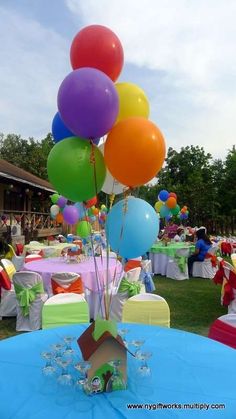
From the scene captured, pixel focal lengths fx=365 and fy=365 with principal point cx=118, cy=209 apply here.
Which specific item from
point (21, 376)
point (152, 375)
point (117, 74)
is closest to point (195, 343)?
point (152, 375)

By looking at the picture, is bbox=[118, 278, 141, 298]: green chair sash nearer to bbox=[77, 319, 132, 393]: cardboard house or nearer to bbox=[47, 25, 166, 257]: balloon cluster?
bbox=[47, 25, 166, 257]: balloon cluster

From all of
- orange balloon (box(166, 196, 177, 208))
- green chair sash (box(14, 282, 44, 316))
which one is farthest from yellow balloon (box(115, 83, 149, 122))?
orange balloon (box(166, 196, 177, 208))

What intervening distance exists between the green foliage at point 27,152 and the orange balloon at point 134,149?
27779 millimetres

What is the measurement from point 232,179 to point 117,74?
2851 centimetres

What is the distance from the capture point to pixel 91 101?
2.51 metres

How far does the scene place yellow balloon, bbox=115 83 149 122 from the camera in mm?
2895

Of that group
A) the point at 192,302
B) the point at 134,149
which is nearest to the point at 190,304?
the point at 192,302

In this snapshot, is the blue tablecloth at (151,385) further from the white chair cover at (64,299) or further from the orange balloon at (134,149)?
the orange balloon at (134,149)

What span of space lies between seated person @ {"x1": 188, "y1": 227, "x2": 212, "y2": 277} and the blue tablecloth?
8.25 metres

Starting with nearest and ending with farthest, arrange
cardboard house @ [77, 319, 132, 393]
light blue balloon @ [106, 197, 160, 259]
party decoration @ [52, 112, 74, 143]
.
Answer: cardboard house @ [77, 319, 132, 393]
light blue balloon @ [106, 197, 160, 259]
party decoration @ [52, 112, 74, 143]

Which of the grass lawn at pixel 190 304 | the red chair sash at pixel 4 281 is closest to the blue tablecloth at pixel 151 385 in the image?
the grass lawn at pixel 190 304

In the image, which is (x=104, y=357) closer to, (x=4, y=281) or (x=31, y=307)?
(x=31, y=307)

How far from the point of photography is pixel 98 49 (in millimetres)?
2828

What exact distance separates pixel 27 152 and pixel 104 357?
38770 millimetres
